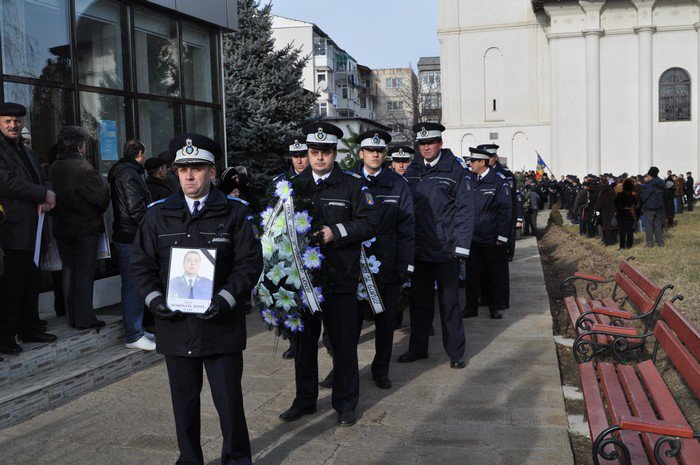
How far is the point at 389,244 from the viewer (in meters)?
6.61

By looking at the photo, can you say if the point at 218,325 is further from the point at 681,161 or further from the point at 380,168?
the point at 681,161

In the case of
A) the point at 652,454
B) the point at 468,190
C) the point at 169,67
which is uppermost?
the point at 169,67

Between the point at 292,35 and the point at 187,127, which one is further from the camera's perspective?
the point at 292,35

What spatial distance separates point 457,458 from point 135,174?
422 cm

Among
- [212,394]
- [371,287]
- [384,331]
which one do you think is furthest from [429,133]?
[212,394]

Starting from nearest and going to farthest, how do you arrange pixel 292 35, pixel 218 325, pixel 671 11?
1. pixel 218 325
2. pixel 671 11
3. pixel 292 35

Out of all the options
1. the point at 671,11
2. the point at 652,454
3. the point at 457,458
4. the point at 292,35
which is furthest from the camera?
the point at 292,35

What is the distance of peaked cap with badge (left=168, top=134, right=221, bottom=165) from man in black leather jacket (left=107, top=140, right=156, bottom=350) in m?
2.98

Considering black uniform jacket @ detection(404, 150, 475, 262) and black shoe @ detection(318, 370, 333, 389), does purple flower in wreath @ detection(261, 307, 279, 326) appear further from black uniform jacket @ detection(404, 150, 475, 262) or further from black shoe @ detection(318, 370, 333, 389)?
black uniform jacket @ detection(404, 150, 475, 262)

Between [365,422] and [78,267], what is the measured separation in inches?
127

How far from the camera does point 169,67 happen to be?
1064cm

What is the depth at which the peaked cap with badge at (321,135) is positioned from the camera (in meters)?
5.40

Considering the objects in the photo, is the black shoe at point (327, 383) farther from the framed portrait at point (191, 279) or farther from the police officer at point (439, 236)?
the framed portrait at point (191, 279)

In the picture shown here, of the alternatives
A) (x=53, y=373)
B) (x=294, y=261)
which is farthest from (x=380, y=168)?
(x=53, y=373)
